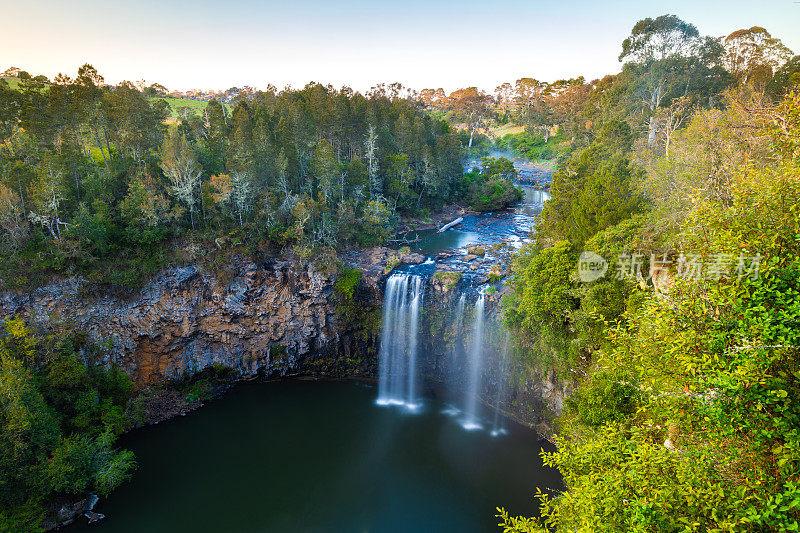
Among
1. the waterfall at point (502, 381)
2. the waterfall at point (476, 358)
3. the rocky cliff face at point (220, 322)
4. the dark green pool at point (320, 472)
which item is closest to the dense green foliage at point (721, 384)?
the dark green pool at point (320, 472)

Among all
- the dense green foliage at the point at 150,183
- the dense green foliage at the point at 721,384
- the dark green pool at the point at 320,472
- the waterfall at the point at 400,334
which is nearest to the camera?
the dense green foliage at the point at 721,384

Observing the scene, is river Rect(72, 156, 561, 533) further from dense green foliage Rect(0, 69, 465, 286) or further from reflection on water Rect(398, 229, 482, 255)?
reflection on water Rect(398, 229, 482, 255)

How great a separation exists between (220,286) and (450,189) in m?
39.5

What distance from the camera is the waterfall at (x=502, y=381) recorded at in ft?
85.4

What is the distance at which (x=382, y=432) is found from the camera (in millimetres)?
25938

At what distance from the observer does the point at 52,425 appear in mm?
18625

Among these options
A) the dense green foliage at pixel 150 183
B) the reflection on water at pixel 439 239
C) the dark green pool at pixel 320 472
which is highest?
the dense green foliage at pixel 150 183

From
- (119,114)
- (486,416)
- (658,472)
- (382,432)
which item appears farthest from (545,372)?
(119,114)

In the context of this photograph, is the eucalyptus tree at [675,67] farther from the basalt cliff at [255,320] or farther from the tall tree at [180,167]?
the tall tree at [180,167]

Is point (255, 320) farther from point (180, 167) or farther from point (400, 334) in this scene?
point (180, 167)

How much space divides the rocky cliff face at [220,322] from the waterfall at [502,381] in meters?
10.7

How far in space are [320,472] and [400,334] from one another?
1193 cm

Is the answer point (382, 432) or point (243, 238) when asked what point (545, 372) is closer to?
point (382, 432)

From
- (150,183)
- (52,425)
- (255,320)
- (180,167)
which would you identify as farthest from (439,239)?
(52,425)
